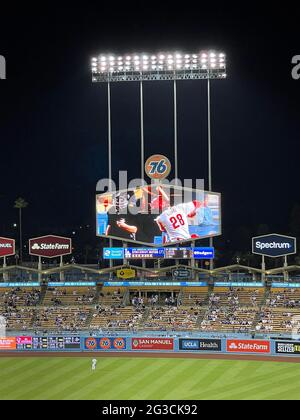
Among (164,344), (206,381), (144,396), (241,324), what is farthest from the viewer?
(241,324)

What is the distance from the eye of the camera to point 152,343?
39.1 metres

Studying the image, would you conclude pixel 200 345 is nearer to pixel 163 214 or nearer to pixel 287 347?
pixel 287 347

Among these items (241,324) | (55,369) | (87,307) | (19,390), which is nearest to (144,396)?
(19,390)

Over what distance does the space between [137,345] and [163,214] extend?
11437 mm

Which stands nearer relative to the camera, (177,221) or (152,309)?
(177,221)

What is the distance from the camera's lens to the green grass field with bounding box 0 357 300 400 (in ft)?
90.5

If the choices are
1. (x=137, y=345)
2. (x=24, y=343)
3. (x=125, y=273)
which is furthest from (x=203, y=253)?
(x=24, y=343)

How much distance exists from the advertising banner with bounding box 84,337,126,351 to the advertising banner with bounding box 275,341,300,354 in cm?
1022

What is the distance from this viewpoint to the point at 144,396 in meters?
27.3

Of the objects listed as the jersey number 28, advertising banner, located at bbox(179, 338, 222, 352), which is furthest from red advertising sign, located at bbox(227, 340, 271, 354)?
the jersey number 28

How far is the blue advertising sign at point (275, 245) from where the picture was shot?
4603 cm

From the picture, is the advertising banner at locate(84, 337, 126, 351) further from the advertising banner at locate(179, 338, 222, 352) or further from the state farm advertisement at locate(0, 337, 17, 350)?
the state farm advertisement at locate(0, 337, 17, 350)
